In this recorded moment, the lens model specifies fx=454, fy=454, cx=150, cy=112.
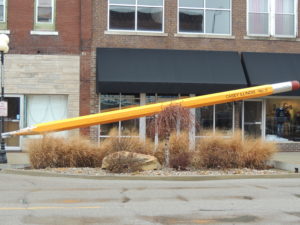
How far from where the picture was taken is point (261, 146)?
→ 13.9 m

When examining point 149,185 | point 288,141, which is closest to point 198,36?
point 288,141

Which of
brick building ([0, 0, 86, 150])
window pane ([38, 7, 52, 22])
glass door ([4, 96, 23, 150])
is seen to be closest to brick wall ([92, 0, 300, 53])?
brick building ([0, 0, 86, 150])

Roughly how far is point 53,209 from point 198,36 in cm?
1361

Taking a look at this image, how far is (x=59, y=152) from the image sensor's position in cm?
1375

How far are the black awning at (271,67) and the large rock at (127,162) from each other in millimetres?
7575

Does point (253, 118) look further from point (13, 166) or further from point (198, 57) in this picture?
point (13, 166)

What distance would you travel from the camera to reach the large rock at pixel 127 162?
12930 mm

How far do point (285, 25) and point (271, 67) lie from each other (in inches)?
100

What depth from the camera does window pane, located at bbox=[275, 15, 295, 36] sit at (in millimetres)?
20781

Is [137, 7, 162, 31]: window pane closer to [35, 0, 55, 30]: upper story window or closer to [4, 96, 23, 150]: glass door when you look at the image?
[35, 0, 55, 30]: upper story window

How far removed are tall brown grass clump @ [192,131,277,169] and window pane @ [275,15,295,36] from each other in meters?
8.49

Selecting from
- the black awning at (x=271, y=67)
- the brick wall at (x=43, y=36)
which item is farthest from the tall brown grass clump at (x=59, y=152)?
the black awning at (x=271, y=67)

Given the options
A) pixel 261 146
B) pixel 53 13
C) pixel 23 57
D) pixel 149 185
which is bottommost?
pixel 149 185

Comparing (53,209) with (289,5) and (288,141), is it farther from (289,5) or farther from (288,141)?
(289,5)
